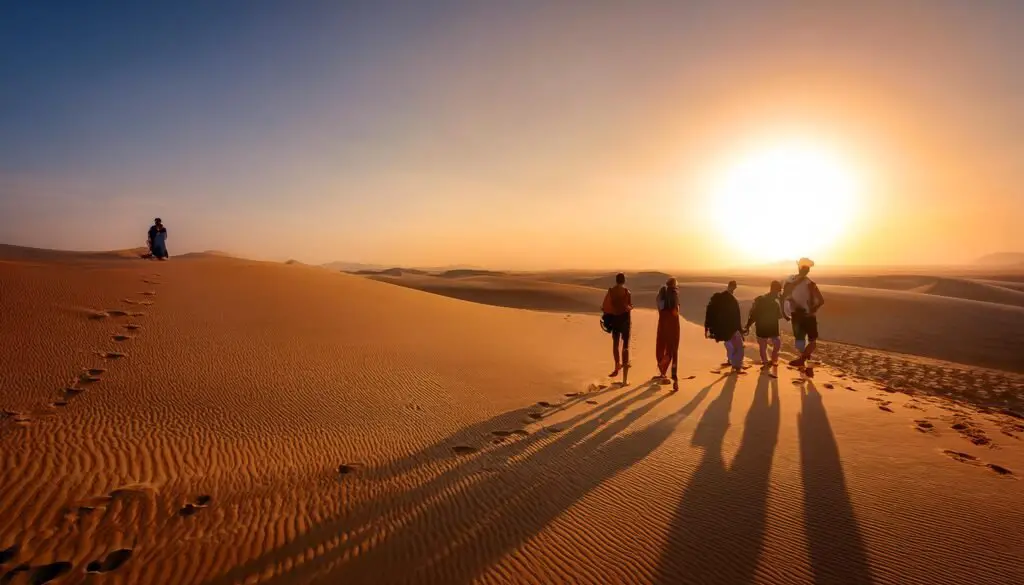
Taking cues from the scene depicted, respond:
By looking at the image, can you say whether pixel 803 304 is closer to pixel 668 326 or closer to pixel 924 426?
pixel 668 326

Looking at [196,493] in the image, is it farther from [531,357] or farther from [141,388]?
[531,357]

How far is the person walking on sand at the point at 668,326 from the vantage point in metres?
9.16

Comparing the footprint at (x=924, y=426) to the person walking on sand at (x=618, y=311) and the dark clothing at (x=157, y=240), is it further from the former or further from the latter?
the dark clothing at (x=157, y=240)

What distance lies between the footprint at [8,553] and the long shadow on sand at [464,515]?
1588 mm

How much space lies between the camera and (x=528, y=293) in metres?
36.1

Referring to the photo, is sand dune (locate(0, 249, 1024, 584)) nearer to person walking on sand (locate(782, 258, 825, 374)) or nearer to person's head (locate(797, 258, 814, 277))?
person walking on sand (locate(782, 258, 825, 374))

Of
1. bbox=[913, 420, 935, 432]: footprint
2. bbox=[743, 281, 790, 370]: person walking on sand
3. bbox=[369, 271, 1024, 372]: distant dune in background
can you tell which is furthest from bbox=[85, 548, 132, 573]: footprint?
bbox=[369, 271, 1024, 372]: distant dune in background

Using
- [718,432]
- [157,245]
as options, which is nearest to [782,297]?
[718,432]

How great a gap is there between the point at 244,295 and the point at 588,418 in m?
9.91

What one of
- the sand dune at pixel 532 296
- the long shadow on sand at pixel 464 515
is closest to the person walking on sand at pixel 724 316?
the long shadow on sand at pixel 464 515

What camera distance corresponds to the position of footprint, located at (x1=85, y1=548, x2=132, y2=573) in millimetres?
3377

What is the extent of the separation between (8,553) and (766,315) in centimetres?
1235

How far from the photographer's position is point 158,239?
1536 centimetres

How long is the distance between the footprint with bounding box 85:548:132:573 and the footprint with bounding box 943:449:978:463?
8.68 meters
